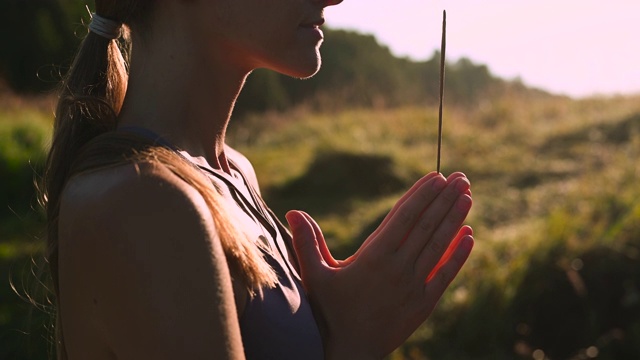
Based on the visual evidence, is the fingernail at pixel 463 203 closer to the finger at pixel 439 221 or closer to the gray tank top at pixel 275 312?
the finger at pixel 439 221

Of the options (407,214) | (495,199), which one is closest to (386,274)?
(407,214)

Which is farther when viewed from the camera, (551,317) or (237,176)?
(551,317)

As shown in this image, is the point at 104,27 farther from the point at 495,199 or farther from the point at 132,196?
the point at 495,199

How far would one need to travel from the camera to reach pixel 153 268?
142cm

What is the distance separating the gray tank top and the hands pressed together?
55 mm

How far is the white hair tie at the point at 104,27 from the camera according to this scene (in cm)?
180

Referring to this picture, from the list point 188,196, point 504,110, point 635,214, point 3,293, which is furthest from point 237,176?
point 504,110

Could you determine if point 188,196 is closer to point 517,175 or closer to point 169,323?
point 169,323

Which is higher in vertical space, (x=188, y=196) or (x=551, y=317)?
(x=188, y=196)

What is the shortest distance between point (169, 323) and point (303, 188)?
863 cm

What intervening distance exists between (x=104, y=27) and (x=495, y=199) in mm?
7323

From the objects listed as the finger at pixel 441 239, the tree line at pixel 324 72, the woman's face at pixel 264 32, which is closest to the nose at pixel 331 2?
the woman's face at pixel 264 32

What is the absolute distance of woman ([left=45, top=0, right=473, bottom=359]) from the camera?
143 centimetres

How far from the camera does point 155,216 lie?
1.43 m
